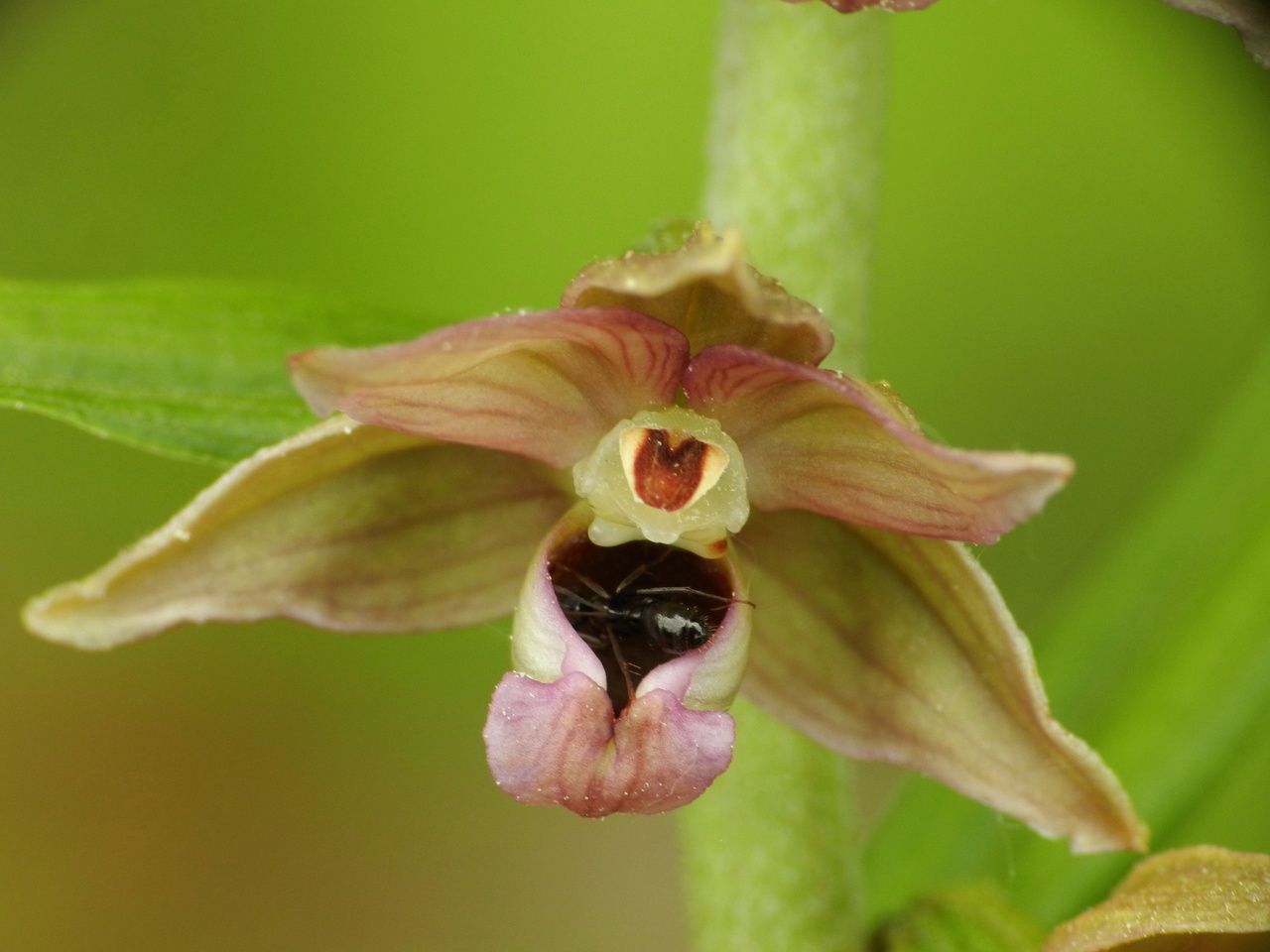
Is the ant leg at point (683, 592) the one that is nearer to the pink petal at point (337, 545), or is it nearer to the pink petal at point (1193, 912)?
the pink petal at point (337, 545)

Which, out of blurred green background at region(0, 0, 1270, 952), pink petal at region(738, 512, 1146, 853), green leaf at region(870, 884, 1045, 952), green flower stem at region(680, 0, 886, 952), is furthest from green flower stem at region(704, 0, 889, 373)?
blurred green background at region(0, 0, 1270, 952)

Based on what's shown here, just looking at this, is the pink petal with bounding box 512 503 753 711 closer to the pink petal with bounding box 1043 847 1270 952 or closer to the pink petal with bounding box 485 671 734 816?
the pink petal with bounding box 485 671 734 816

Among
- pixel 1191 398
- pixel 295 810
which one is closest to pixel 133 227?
pixel 295 810

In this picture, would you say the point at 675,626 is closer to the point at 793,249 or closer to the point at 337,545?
the point at 337,545

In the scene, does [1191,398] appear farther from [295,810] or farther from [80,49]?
[80,49]

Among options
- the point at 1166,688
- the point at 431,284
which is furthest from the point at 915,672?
the point at 431,284

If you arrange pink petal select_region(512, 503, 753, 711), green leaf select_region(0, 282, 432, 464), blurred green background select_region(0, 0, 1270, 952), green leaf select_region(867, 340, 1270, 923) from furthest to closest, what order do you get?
1. blurred green background select_region(0, 0, 1270, 952)
2. green leaf select_region(867, 340, 1270, 923)
3. green leaf select_region(0, 282, 432, 464)
4. pink petal select_region(512, 503, 753, 711)

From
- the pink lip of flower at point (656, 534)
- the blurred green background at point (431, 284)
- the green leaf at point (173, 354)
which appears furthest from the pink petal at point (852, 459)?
the blurred green background at point (431, 284)

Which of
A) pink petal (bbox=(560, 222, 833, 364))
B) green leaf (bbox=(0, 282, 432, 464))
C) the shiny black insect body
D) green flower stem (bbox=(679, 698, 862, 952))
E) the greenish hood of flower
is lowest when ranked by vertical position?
green flower stem (bbox=(679, 698, 862, 952))
